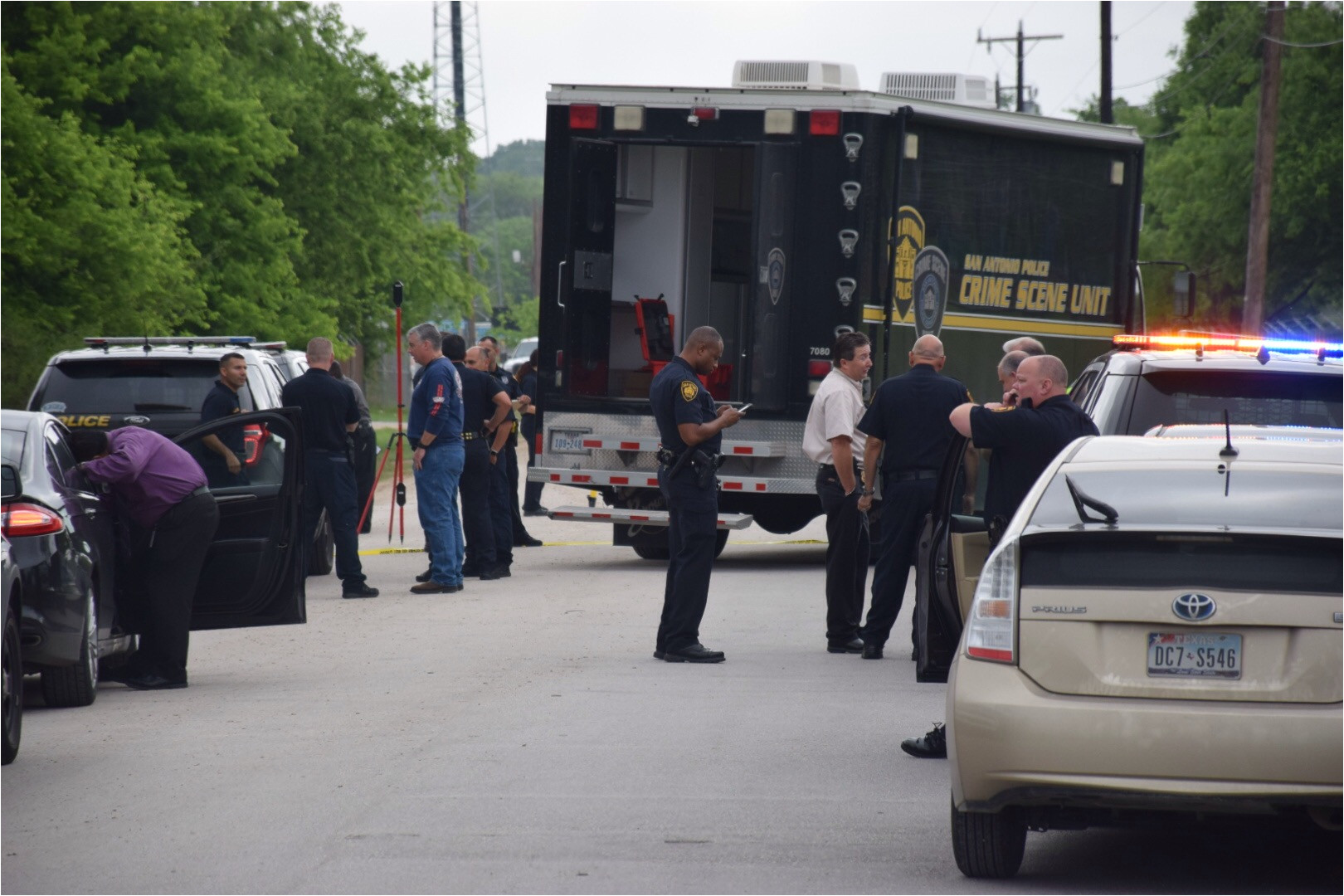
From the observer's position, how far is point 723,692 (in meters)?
9.55

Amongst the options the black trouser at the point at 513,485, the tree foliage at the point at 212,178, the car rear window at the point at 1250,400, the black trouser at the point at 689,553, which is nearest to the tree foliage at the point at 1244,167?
the tree foliage at the point at 212,178

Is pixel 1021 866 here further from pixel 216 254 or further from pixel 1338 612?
pixel 216 254

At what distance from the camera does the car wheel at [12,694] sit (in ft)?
24.7

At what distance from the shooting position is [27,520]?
857cm

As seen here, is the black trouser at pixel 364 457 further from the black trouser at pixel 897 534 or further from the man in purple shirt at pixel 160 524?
the black trouser at pixel 897 534

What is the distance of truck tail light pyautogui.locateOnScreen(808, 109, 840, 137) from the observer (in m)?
15.1

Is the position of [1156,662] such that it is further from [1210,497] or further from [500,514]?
[500,514]

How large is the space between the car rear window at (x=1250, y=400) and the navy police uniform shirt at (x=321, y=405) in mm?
7403

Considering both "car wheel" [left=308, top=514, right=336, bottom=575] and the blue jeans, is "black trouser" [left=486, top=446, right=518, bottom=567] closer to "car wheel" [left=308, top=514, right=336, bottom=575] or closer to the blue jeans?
the blue jeans

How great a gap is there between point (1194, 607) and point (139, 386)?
10226 mm

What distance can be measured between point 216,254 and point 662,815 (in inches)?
1170

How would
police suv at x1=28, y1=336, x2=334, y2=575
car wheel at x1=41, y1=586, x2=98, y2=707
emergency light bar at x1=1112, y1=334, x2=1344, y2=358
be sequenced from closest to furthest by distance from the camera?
emergency light bar at x1=1112, y1=334, x2=1344, y2=358, car wheel at x1=41, y1=586, x2=98, y2=707, police suv at x1=28, y1=336, x2=334, y2=575

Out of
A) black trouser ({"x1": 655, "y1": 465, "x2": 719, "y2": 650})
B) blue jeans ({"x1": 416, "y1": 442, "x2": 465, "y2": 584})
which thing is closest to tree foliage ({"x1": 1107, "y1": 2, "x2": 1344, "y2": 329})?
blue jeans ({"x1": 416, "y1": 442, "x2": 465, "y2": 584})

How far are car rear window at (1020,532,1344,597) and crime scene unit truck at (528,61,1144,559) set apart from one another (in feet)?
31.6
